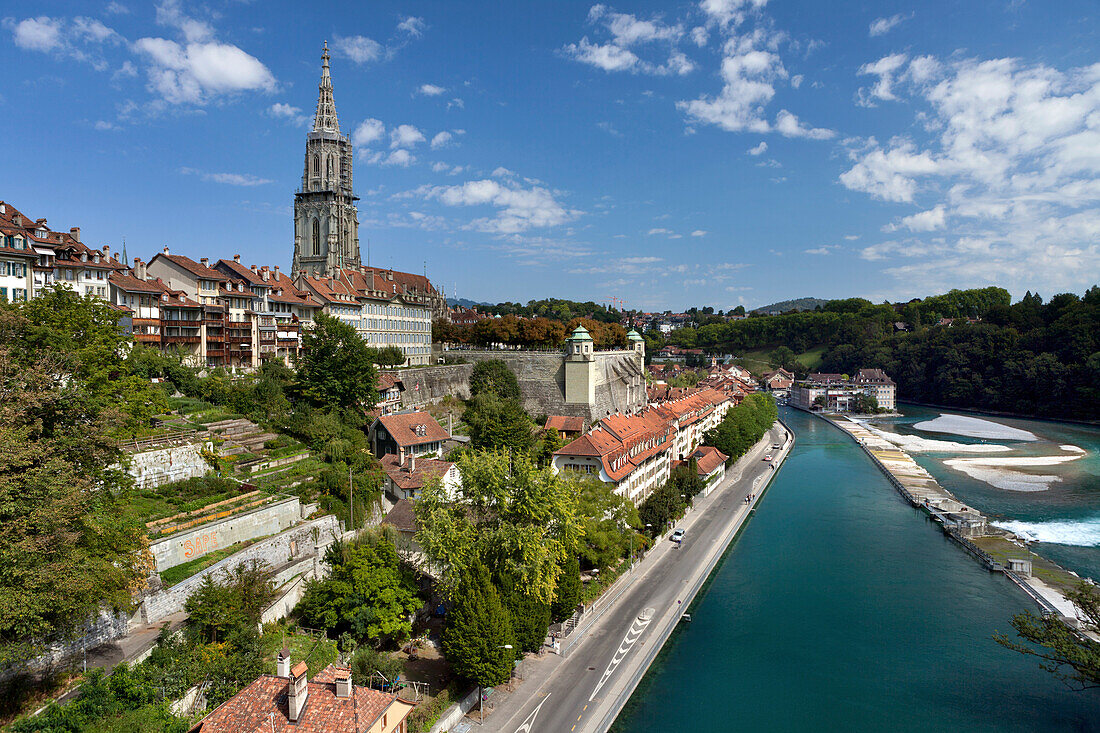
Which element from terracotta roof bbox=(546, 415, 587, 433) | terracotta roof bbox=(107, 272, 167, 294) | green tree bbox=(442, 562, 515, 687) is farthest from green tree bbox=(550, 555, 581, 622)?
terracotta roof bbox=(107, 272, 167, 294)

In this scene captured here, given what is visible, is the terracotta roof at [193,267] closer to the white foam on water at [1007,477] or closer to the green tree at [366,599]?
the green tree at [366,599]

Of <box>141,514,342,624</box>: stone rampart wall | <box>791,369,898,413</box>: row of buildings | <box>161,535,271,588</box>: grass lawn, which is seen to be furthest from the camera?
<box>791,369,898,413</box>: row of buildings

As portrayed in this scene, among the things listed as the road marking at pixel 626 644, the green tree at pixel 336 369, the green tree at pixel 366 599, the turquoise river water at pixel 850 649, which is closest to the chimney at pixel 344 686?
the green tree at pixel 366 599

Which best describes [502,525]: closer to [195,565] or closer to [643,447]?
[195,565]

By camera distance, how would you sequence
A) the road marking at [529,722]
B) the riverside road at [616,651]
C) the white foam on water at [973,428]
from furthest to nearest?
the white foam on water at [973,428] < the riverside road at [616,651] < the road marking at [529,722]

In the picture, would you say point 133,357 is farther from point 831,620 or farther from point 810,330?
point 810,330

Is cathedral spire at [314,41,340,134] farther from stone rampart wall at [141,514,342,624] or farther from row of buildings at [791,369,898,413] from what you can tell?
row of buildings at [791,369,898,413]

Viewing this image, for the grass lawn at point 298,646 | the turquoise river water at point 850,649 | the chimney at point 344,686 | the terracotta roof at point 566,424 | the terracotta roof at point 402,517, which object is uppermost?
the terracotta roof at point 566,424
